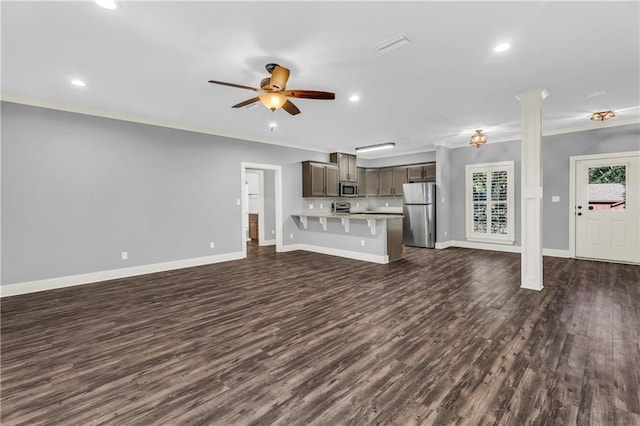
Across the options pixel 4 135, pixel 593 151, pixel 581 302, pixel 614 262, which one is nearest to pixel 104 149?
pixel 4 135

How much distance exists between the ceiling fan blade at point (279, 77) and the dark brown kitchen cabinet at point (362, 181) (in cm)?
614

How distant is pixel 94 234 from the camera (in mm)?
4570

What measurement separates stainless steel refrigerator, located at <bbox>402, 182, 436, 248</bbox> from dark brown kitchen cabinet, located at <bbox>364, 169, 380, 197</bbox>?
4.57 feet

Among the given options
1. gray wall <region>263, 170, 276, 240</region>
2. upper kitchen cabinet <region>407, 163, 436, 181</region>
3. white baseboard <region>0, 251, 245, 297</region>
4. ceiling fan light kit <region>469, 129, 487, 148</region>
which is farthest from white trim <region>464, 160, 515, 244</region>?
white baseboard <region>0, 251, 245, 297</region>

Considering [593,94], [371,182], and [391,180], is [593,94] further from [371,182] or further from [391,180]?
[371,182]

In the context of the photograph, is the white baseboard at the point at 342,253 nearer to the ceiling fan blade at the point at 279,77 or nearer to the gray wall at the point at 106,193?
the gray wall at the point at 106,193

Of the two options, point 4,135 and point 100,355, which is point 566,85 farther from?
point 4,135

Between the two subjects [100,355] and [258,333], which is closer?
[100,355]

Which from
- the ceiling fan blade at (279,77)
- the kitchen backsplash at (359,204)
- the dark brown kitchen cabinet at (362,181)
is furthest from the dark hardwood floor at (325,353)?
the dark brown kitchen cabinet at (362,181)

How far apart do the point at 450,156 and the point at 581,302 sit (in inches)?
191

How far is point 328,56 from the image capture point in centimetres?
287

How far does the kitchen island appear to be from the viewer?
18.9 ft

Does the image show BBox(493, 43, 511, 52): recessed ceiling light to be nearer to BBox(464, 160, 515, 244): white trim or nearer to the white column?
the white column

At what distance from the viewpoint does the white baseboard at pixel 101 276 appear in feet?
13.1
